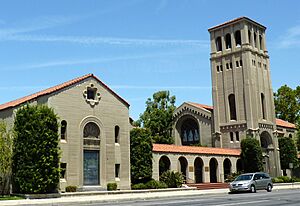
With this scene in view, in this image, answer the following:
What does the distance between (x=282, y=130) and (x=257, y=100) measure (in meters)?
10.6

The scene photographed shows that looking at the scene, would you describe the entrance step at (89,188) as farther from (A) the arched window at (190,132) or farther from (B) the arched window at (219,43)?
(B) the arched window at (219,43)

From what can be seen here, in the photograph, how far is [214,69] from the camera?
204 feet

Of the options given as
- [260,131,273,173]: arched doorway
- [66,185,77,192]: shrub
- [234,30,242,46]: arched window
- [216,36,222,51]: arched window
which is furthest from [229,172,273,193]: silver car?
[216,36,222,51]: arched window

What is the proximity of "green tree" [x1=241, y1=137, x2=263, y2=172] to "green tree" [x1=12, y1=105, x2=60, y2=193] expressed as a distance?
28.5 m

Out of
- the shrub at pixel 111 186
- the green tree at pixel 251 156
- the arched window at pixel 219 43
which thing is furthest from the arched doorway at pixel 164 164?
the arched window at pixel 219 43

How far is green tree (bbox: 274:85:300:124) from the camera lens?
79562mm

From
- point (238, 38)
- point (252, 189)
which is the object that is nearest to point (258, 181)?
point (252, 189)

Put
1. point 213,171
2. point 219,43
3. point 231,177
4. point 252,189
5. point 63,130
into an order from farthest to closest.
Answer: point 219,43 < point 213,171 < point 231,177 < point 63,130 < point 252,189

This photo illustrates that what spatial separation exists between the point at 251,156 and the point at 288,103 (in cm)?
3315

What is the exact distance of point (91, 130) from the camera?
35.5 m

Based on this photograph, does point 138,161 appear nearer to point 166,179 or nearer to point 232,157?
point 166,179

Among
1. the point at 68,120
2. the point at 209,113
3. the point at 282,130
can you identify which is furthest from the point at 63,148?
the point at 282,130

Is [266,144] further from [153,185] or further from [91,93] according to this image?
[91,93]

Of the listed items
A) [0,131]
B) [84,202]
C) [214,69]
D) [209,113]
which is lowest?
[84,202]
